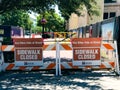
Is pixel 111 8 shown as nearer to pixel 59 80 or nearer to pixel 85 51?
pixel 85 51

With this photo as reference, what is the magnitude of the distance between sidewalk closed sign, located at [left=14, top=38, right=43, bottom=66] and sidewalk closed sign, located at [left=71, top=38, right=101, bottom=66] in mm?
1192

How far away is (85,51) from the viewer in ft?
36.9

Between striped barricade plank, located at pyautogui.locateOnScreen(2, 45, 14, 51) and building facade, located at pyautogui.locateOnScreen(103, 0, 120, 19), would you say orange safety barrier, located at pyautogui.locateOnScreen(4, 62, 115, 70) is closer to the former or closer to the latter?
striped barricade plank, located at pyautogui.locateOnScreen(2, 45, 14, 51)

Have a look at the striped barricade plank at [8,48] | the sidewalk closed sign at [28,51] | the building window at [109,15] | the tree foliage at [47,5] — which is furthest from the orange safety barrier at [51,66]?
the building window at [109,15]

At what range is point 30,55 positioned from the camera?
11078 mm

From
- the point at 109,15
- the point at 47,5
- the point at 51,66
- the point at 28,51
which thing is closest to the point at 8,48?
the point at 28,51

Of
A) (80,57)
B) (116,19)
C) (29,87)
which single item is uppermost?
(116,19)

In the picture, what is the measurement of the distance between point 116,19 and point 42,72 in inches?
167

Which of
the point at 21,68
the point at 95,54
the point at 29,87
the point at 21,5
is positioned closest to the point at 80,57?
the point at 95,54

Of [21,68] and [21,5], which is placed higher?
[21,5]

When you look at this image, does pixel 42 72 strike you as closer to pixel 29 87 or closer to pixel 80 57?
pixel 80 57

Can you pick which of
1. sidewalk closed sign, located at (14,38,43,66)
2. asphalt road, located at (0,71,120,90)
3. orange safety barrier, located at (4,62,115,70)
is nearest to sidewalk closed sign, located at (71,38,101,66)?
orange safety barrier, located at (4,62,115,70)

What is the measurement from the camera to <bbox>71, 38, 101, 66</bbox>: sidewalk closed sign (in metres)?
11.2

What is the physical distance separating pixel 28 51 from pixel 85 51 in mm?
1937
